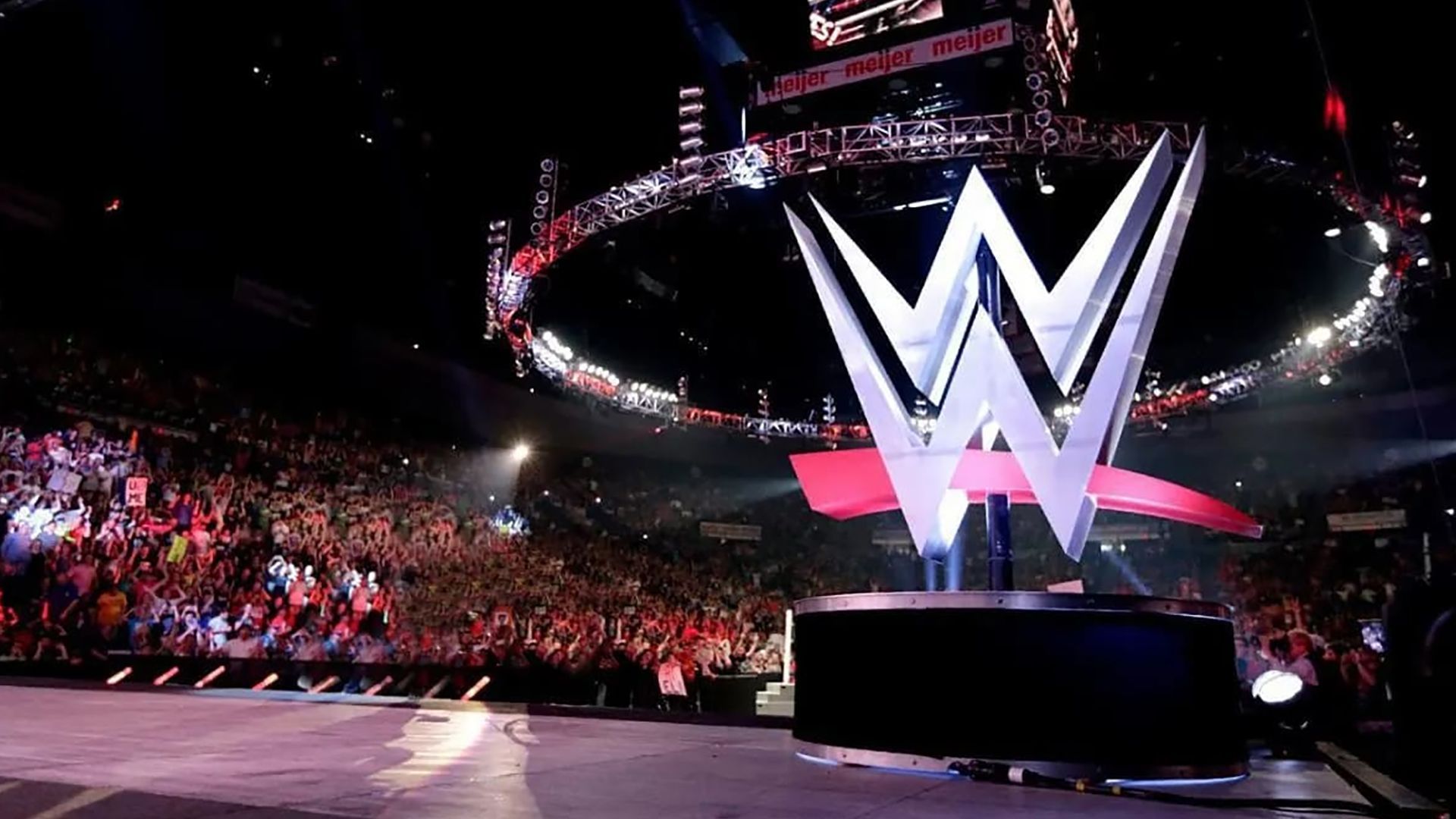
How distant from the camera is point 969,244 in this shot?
5973mm

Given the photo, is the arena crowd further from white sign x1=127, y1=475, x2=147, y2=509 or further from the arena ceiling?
the arena ceiling

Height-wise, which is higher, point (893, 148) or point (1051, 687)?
point (893, 148)

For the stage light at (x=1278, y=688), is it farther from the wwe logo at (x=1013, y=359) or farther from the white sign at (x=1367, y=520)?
the white sign at (x=1367, y=520)

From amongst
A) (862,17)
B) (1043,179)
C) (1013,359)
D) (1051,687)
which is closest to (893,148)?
(1043,179)

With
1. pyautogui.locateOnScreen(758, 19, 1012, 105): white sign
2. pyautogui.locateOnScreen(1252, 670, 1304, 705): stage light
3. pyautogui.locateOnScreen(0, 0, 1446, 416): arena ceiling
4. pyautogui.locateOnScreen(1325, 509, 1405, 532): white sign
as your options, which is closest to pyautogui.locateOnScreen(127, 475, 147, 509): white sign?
pyautogui.locateOnScreen(0, 0, 1446, 416): arena ceiling

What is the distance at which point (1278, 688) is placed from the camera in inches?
231

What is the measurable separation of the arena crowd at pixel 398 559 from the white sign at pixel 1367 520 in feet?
0.89

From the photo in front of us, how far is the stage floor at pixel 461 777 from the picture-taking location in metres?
3.23

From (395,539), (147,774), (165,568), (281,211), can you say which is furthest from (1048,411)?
(147,774)

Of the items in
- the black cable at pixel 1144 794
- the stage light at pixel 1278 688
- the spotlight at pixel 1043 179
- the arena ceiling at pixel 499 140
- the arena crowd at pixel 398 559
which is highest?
the arena ceiling at pixel 499 140

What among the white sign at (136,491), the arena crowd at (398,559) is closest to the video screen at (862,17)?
the arena crowd at (398,559)

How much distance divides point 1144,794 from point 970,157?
25.9 ft

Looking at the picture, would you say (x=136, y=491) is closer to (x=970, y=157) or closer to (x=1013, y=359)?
(x=970, y=157)

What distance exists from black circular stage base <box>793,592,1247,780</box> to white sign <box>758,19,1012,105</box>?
18.5 ft
